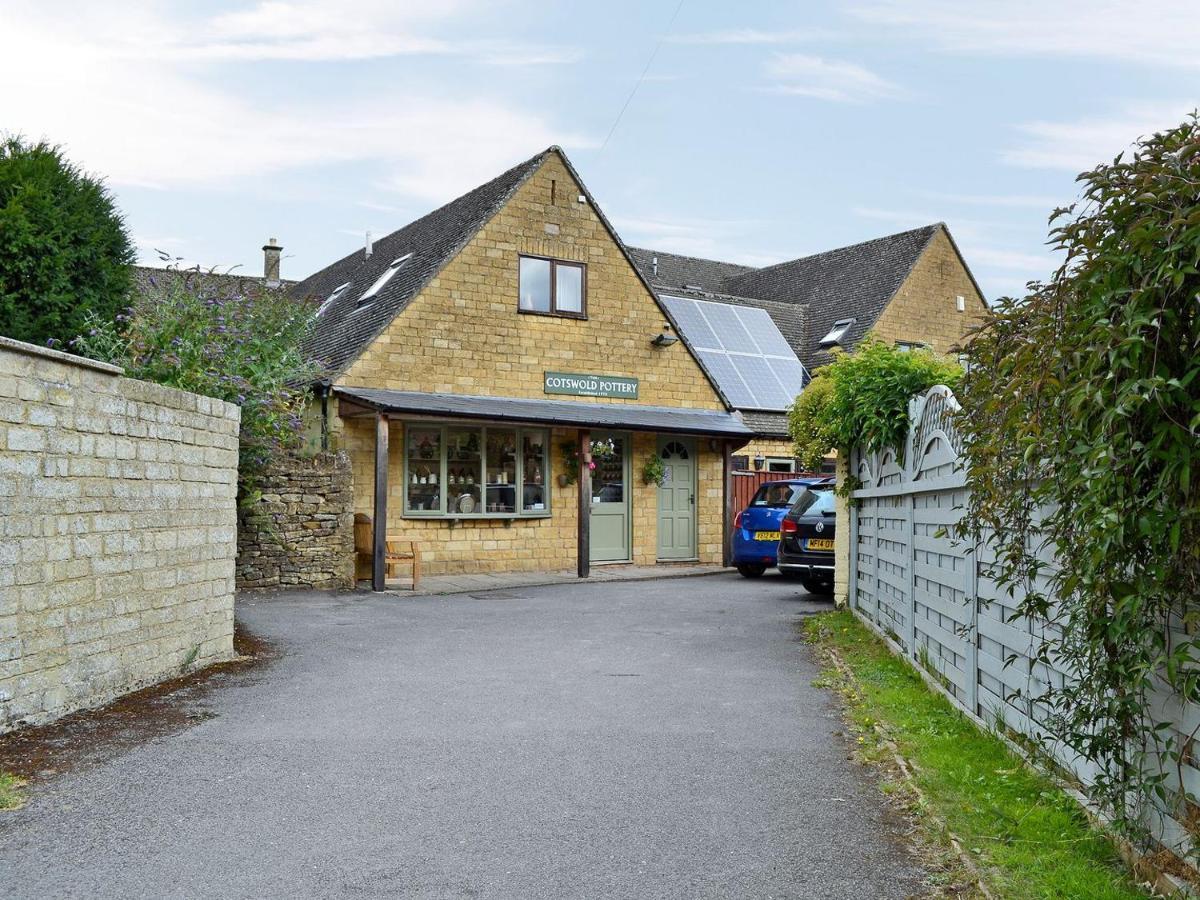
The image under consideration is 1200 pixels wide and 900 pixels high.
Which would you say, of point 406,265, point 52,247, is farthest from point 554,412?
point 52,247

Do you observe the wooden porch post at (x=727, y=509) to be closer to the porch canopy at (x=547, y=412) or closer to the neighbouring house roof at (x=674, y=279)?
the porch canopy at (x=547, y=412)

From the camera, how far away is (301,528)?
15.8 metres

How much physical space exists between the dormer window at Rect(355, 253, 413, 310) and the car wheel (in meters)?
10.3

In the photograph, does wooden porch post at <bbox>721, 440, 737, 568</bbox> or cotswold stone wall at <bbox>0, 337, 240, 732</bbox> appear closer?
cotswold stone wall at <bbox>0, 337, 240, 732</bbox>

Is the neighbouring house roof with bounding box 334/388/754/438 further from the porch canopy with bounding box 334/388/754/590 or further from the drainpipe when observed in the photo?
the drainpipe

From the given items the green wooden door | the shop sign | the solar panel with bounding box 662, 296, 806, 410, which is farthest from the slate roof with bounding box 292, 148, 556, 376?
the solar panel with bounding box 662, 296, 806, 410

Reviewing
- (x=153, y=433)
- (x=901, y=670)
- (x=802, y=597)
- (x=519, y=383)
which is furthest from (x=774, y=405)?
(x=153, y=433)

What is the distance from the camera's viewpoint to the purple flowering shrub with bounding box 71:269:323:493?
13.0 m

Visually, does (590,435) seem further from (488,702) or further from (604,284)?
(488,702)

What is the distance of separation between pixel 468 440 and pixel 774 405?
28.1 ft

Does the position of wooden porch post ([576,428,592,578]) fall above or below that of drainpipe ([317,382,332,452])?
below

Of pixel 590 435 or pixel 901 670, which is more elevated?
pixel 590 435

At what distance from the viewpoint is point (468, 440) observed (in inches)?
746

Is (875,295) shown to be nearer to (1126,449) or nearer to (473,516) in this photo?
(473,516)
